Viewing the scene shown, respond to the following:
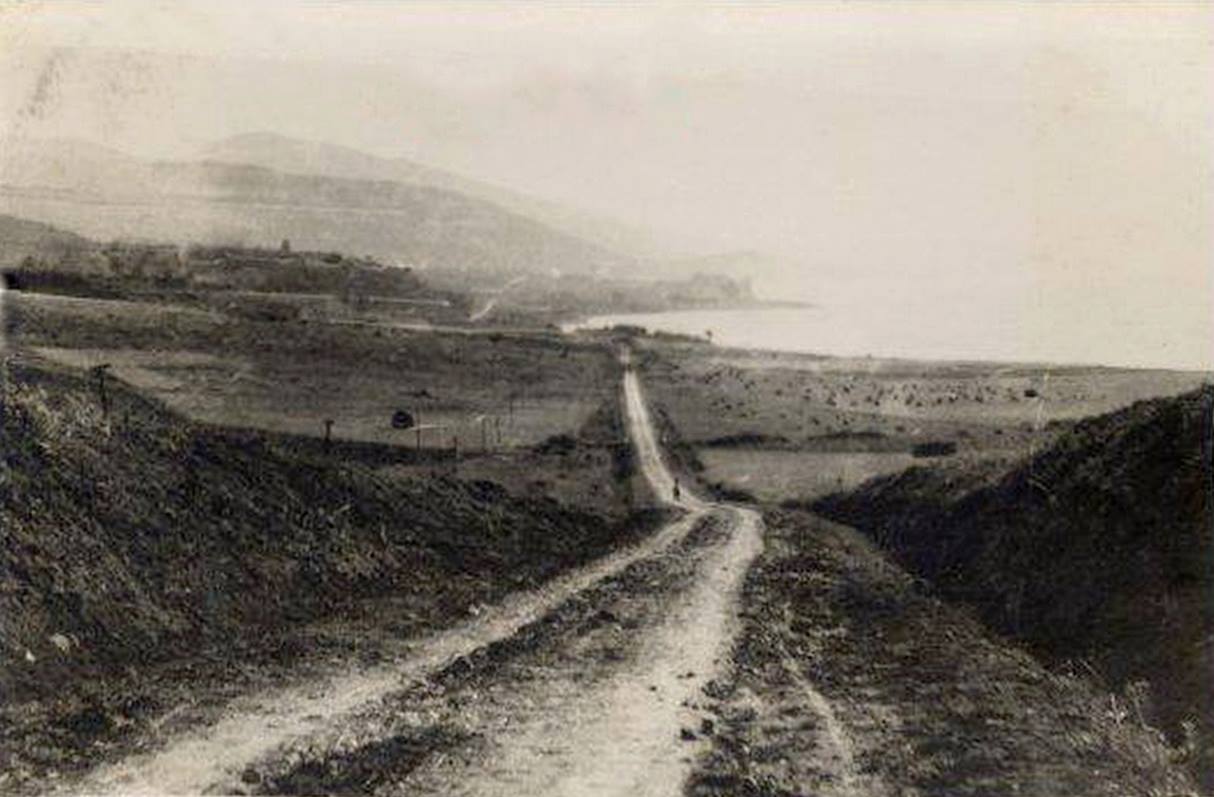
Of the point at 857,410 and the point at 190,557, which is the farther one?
the point at 857,410

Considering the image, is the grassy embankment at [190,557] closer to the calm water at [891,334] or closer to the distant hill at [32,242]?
the distant hill at [32,242]

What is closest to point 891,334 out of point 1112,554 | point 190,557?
point 1112,554

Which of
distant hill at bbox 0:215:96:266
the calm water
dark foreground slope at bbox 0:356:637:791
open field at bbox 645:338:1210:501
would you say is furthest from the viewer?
the calm water

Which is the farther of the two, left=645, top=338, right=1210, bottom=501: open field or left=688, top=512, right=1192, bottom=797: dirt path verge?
left=645, top=338, right=1210, bottom=501: open field

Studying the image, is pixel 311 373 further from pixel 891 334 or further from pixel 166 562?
pixel 891 334

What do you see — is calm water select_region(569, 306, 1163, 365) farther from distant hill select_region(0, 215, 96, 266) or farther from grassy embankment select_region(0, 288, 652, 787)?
distant hill select_region(0, 215, 96, 266)

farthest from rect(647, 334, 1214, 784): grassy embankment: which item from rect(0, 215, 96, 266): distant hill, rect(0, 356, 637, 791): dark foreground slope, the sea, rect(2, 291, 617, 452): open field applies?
rect(0, 215, 96, 266): distant hill

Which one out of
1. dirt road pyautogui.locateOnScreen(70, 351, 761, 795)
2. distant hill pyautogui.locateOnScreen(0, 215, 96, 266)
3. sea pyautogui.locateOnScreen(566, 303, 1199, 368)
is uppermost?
distant hill pyautogui.locateOnScreen(0, 215, 96, 266)
